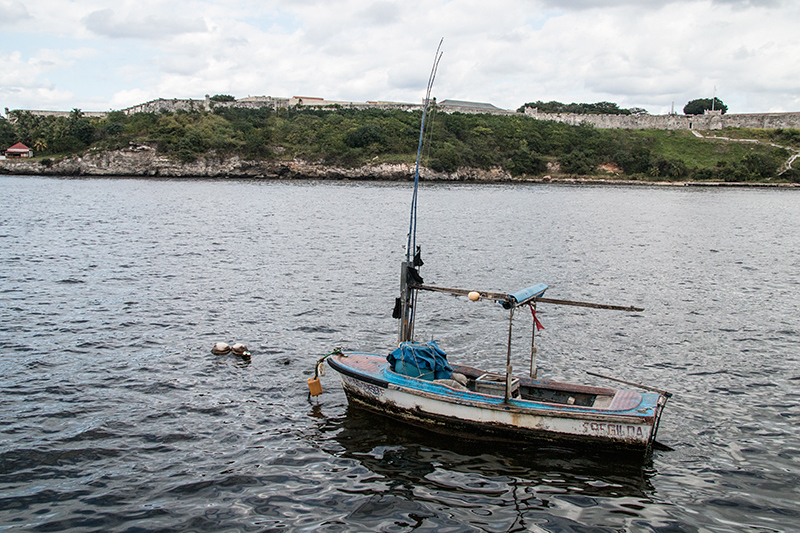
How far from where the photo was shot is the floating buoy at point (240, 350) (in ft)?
53.5

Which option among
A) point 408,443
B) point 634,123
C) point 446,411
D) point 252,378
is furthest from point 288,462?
point 634,123

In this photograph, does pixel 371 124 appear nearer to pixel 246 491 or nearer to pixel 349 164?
pixel 349 164

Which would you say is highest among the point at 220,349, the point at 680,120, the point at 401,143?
the point at 680,120

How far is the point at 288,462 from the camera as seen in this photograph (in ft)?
36.4

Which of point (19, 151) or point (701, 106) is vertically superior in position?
point (701, 106)

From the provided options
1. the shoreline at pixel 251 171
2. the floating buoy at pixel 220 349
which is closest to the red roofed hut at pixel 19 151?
the shoreline at pixel 251 171

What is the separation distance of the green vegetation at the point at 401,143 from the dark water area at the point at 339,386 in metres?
85.9

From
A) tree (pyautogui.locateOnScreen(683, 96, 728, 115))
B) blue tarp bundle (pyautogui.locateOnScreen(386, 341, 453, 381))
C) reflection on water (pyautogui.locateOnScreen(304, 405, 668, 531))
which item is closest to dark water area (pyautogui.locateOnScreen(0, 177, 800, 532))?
reflection on water (pyautogui.locateOnScreen(304, 405, 668, 531))

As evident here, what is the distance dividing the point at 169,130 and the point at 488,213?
289ft

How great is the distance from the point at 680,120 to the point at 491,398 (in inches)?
6967

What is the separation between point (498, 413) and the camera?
1156cm

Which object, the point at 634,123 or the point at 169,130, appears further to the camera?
the point at 634,123

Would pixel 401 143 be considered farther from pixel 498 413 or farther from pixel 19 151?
pixel 498 413

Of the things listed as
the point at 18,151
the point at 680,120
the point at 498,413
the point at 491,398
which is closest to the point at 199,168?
the point at 18,151
